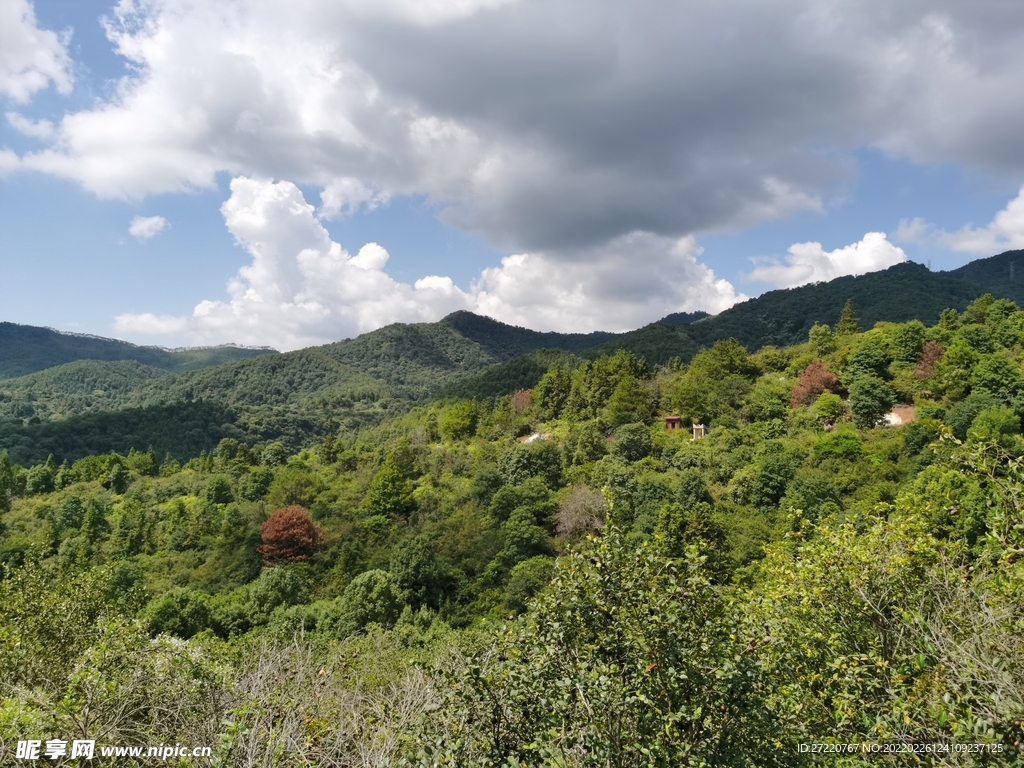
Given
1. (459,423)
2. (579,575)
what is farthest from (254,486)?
(579,575)

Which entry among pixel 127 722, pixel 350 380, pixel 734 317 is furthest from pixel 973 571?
pixel 350 380

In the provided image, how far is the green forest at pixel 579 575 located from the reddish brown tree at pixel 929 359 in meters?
0.25

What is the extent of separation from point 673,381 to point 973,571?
49.3 meters

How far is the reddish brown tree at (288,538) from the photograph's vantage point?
131 feet

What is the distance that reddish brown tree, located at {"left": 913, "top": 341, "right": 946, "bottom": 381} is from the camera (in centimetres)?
4078

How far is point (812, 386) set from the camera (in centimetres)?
4462

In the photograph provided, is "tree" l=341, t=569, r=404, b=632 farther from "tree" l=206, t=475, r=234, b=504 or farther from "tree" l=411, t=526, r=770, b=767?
"tree" l=206, t=475, r=234, b=504

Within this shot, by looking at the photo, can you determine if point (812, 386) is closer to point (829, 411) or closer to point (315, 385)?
point (829, 411)

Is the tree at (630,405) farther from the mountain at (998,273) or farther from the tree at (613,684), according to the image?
the mountain at (998,273)

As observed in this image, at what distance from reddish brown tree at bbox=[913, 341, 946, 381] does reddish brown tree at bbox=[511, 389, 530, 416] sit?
3723 cm

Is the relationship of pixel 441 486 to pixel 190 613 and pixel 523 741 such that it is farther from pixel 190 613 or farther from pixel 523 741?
pixel 523 741

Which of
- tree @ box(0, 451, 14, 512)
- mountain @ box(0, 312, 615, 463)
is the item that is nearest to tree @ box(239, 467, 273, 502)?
tree @ box(0, 451, 14, 512)

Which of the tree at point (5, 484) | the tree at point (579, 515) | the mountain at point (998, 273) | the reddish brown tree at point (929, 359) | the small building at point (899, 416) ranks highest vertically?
the mountain at point (998, 273)

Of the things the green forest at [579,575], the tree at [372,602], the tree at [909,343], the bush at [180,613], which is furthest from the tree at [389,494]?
the tree at [909,343]
